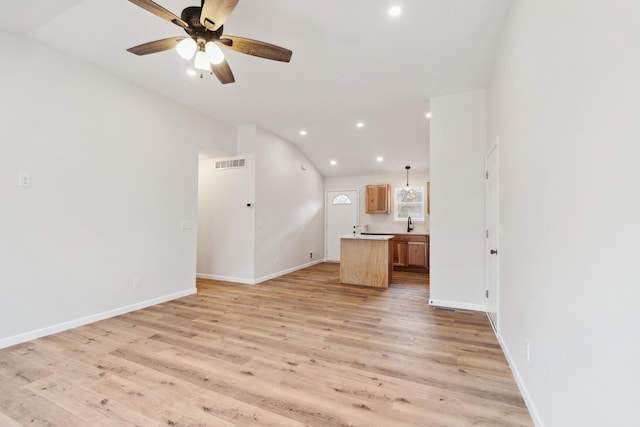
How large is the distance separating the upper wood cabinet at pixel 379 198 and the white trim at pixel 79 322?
5.09 m

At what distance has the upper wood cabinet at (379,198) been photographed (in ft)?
24.4

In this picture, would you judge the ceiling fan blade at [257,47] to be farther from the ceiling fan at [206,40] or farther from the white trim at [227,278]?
the white trim at [227,278]

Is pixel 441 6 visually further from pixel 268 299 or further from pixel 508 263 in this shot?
pixel 268 299

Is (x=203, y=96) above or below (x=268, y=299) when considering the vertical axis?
above

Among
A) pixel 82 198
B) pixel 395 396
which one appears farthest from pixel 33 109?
pixel 395 396

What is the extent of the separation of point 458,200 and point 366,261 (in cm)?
204

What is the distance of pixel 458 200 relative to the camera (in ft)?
12.9

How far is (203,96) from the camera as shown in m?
4.18

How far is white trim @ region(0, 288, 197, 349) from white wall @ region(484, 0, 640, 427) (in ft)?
14.3

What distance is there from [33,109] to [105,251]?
1.69 metres

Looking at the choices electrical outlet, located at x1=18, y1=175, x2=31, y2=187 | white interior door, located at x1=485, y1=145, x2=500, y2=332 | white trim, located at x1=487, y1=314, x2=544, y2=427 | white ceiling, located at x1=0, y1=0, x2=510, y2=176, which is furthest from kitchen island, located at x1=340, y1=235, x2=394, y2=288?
electrical outlet, located at x1=18, y1=175, x2=31, y2=187

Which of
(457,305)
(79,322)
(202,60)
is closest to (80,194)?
(79,322)

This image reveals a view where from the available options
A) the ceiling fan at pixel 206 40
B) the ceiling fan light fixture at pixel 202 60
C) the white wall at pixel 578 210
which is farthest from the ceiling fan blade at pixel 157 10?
the white wall at pixel 578 210

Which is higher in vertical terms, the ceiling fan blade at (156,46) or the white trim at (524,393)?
the ceiling fan blade at (156,46)
